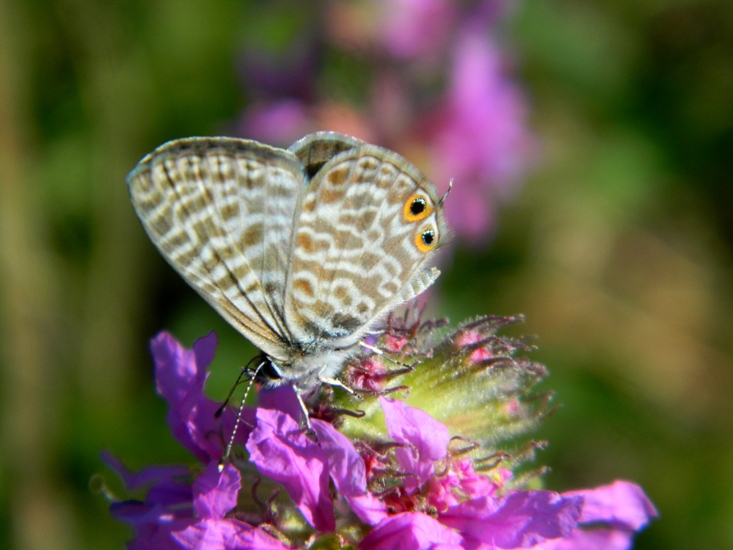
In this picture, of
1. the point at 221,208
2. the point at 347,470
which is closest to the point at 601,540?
the point at 347,470

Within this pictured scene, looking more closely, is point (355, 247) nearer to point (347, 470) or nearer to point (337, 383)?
point (337, 383)

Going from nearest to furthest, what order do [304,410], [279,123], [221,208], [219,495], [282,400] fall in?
[219,495] < [304,410] < [221,208] < [282,400] < [279,123]

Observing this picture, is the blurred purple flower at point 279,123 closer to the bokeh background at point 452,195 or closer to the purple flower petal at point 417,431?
the bokeh background at point 452,195

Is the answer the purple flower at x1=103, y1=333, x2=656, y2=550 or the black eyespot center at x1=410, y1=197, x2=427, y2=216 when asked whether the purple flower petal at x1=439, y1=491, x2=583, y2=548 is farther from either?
the black eyespot center at x1=410, y1=197, x2=427, y2=216

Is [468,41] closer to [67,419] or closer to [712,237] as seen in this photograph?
[712,237]

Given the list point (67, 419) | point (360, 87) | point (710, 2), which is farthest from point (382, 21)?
point (67, 419)

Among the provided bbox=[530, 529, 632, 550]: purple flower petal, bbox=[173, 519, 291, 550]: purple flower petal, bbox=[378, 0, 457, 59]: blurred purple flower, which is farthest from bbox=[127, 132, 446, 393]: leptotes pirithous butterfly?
bbox=[378, 0, 457, 59]: blurred purple flower

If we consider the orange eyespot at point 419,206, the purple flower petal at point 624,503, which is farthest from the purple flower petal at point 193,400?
the purple flower petal at point 624,503
